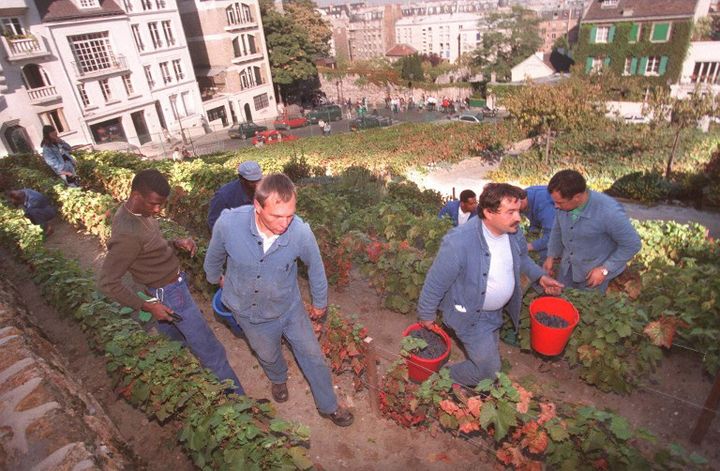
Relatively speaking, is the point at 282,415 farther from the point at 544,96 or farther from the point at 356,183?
the point at 544,96

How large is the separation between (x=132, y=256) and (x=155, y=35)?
42.8 metres

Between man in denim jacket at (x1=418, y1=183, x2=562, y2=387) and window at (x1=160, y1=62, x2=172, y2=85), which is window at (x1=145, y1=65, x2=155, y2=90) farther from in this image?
man in denim jacket at (x1=418, y1=183, x2=562, y2=387)

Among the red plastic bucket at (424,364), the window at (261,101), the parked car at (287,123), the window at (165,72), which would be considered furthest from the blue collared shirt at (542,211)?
the window at (261,101)

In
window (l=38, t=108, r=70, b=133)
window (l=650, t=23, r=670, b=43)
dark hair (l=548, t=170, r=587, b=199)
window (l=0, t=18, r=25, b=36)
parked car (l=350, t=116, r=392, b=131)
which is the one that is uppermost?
window (l=0, t=18, r=25, b=36)

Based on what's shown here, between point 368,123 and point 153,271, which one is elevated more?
point 153,271

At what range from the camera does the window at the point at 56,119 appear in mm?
31078

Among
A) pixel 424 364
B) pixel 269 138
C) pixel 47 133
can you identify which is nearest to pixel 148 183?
pixel 424 364

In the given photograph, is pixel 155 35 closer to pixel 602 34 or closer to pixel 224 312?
pixel 224 312

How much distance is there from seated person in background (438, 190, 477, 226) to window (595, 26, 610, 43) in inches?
1804

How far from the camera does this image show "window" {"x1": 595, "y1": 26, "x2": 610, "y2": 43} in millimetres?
41438

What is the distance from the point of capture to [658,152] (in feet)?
71.2

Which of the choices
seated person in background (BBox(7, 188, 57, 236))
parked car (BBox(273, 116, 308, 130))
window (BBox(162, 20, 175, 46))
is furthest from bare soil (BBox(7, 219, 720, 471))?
window (BBox(162, 20, 175, 46))

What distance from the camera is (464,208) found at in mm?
6730

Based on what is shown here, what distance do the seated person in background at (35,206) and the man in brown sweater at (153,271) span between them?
25.4 feet
